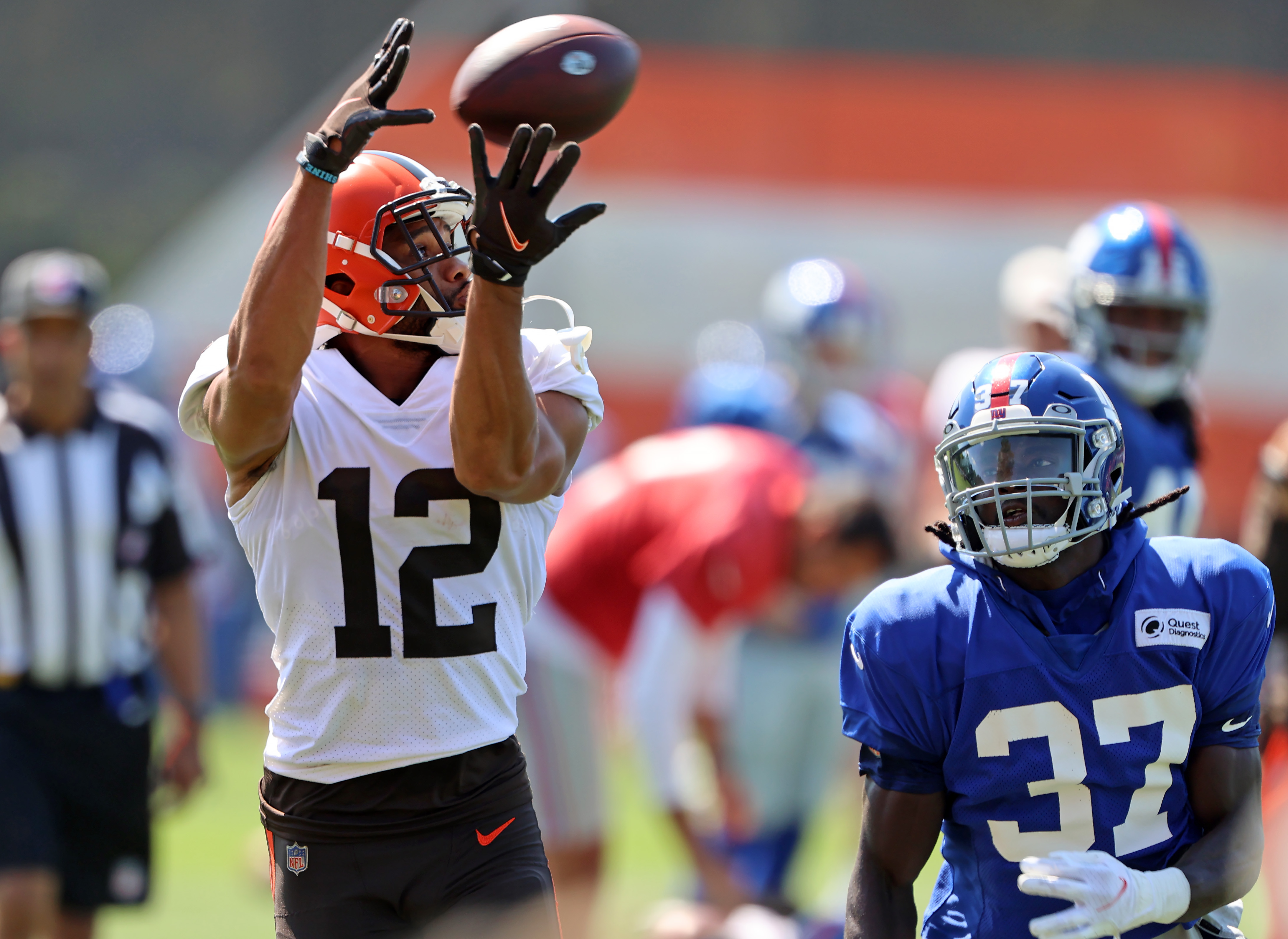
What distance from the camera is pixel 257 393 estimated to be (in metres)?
2.42

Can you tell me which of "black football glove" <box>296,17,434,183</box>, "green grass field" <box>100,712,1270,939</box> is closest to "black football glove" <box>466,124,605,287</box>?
"black football glove" <box>296,17,434,183</box>

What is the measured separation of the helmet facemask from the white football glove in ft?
1.64

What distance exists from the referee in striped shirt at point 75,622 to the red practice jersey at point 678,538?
1324 millimetres

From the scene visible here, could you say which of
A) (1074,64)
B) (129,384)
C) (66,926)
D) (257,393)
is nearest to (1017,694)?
(257,393)

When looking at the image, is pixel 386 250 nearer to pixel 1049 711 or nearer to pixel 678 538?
pixel 1049 711

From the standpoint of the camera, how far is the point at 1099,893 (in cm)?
232

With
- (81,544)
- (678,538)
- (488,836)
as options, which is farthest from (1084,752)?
(81,544)

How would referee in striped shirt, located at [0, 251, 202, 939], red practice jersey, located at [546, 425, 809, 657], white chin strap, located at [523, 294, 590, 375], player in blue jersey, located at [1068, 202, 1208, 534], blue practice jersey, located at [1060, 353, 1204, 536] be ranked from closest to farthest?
white chin strap, located at [523, 294, 590, 375], blue practice jersey, located at [1060, 353, 1204, 536], player in blue jersey, located at [1068, 202, 1208, 534], referee in striped shirt, located at [0, 251, 202, 939], red practice jersey, located at [546, 425, 809, 657]

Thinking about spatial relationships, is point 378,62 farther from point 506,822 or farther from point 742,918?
point 742,918

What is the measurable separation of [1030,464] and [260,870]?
470 centimetres

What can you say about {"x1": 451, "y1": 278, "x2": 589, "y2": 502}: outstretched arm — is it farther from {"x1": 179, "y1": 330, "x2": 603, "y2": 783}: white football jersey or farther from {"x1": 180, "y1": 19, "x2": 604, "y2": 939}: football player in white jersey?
{"x1": 179, "y1": 330, "x2": 603, "y2": 783}: white football jersey

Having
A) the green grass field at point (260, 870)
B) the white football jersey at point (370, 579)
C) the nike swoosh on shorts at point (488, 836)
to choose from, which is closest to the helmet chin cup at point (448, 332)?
the white football jersey at point (370, 579)

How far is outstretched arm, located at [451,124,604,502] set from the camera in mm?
2371

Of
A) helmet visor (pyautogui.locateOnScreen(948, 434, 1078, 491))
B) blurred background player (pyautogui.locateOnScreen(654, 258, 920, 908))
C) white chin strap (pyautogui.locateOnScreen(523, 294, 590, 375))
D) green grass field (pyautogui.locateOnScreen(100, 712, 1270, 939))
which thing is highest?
white chin strap (pyautogui.locateOnScreen(523, 294, 590, 375))
